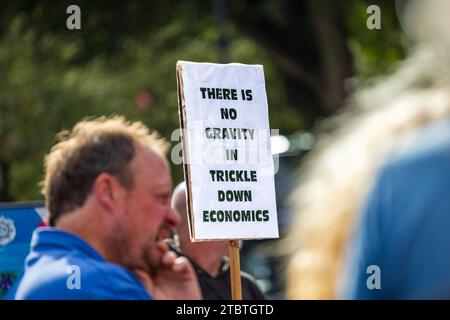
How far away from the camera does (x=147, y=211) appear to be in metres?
4.38

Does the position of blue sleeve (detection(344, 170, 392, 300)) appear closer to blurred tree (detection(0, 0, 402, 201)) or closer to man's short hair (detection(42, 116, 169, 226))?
man's short hair (detection(42, 116, 169, 226))

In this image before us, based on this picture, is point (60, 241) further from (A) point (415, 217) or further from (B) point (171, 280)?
(A) point (415, 217)

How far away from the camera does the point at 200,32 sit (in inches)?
679

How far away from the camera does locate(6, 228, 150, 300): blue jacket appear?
3895mm

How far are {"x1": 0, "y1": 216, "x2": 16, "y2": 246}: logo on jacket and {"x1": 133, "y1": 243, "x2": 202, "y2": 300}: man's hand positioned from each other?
0.57m

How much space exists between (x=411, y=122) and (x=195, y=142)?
71.4 inches

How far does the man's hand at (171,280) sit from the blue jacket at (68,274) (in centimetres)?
23

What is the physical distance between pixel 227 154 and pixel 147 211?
0.52 m

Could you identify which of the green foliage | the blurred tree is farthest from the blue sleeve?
the blurred tree

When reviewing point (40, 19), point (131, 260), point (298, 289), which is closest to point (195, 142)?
point (131, 260)

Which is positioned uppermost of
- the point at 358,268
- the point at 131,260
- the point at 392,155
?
the point at 131,260

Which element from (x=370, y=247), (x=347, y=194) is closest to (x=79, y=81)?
(x=347, y=194)
